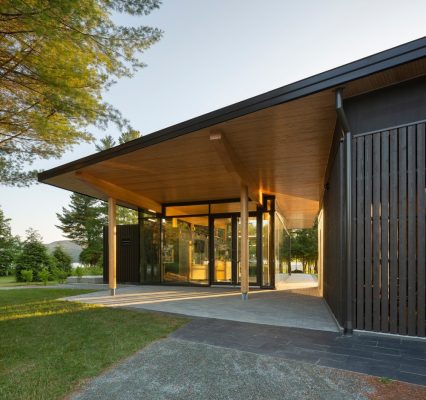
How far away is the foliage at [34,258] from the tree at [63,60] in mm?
10445

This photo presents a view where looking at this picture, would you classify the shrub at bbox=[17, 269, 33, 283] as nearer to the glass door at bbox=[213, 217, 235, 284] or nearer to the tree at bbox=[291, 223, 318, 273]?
the glass door at bbox=[213, 217, 235, 284]

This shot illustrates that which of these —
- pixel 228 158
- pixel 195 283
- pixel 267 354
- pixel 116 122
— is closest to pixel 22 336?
pixel 267 354

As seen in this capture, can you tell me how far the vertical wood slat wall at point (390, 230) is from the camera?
3.95m

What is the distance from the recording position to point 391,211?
4.13 m

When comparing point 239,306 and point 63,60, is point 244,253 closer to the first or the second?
point 239,306

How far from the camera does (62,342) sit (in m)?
4.26

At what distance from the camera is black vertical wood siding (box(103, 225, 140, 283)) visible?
11820 mm

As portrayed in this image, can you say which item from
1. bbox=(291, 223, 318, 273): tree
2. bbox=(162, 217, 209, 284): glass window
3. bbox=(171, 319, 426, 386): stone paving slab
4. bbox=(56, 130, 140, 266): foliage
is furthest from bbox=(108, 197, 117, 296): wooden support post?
bbox=(56, 130, 140, 266): foliage

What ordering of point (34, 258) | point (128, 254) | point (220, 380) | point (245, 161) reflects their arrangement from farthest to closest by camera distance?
1. point (34, 258)
2. point (128, 254)
3. point (245, 161)
4. point (220, 380)

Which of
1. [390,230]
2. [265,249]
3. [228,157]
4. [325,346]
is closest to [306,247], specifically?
[265,249]

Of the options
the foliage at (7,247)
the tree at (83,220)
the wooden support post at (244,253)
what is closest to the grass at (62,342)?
the wooden support post at (244,253)

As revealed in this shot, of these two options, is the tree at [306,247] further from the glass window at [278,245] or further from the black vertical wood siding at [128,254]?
the black vertical wood siding at [128,254]

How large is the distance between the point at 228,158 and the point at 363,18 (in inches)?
152

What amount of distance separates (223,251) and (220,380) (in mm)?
7728
